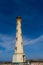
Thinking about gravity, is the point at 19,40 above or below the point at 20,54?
above

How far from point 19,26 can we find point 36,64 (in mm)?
7702

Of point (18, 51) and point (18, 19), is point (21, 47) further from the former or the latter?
point (18, 19)

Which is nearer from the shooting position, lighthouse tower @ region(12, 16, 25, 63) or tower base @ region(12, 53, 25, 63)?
tower base @ region(12, 53, 25, 63)

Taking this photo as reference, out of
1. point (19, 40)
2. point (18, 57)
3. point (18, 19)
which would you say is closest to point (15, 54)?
point (18, 57)

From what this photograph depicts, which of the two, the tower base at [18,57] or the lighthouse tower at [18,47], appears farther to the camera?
the lighthouse tower at [18,47]

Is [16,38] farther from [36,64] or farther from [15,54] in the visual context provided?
[36,64]

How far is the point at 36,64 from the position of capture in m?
27.5

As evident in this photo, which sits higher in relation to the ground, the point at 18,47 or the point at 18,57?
the point at 18,47

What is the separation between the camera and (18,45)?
29609 millimetres

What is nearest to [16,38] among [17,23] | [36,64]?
[17,23]

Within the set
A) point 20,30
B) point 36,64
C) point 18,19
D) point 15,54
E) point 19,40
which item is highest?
point 18,19

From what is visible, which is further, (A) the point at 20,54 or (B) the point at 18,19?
(B) the point at 18,19

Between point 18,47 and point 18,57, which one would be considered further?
point 18,47

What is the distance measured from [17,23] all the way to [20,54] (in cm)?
582
